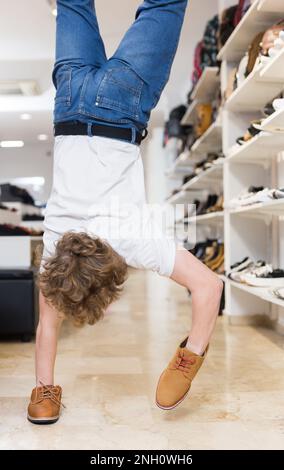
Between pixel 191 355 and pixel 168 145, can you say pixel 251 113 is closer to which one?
pixel 191 355

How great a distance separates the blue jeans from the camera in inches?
57.1

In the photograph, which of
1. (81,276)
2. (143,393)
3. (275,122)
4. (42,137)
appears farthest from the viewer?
(42,137)

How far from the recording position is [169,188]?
7.91m

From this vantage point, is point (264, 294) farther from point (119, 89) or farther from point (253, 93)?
point (119, 89)

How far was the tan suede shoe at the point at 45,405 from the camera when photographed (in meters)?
1.47

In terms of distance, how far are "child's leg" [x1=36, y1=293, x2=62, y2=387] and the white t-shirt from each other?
171mm

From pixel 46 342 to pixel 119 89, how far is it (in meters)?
0.75

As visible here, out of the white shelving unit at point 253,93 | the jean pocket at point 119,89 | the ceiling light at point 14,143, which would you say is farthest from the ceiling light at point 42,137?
the jean pocket at point 119,89

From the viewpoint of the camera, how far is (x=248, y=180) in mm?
3297

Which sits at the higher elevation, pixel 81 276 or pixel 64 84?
pixel 64 84

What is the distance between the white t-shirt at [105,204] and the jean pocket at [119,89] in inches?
4.0

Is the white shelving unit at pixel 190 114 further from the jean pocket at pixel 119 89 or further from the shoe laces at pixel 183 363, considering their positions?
the shoe laces at pixel 183 363

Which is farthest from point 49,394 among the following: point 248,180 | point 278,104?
point 248,180

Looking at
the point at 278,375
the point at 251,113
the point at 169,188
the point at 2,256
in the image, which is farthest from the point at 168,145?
the point at 278,375
